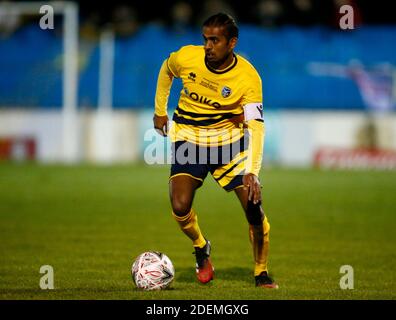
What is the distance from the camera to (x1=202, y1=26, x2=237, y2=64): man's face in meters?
8.04

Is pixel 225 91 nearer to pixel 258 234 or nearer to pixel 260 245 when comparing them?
pixel 258 234

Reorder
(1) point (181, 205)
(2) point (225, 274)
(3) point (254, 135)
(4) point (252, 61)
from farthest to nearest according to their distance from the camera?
(4) point (252, 61) < (2) point (225, 274) < (1) point (181, 205) < (3) point (254, 135)

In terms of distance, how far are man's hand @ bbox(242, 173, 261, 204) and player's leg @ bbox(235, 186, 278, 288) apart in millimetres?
171

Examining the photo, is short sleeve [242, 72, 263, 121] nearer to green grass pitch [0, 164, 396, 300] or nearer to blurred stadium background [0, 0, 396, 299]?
green grass pitch [0, 164, 396, 300]

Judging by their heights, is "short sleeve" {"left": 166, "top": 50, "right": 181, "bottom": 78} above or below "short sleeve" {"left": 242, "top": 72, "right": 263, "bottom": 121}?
above

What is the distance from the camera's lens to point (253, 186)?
8008 mm

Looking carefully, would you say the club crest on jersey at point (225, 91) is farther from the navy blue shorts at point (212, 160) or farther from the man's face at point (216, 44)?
the navy blue shorts at point (212, 160)

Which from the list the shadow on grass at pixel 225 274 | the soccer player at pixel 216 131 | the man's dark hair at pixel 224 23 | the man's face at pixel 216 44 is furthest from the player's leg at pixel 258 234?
the man's dark hair at pixel 224 23

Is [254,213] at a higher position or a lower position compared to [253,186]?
lower

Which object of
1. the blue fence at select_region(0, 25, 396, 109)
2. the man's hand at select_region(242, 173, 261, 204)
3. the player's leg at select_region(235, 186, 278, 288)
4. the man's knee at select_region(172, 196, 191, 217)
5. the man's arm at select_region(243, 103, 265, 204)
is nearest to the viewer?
the man's hand at select_region(242, 173, 261, 204)

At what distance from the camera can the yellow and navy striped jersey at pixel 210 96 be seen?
8359 mm

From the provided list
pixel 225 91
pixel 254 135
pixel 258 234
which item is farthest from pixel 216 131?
pixel 258 234

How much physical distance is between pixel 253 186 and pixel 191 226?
958 millimetres

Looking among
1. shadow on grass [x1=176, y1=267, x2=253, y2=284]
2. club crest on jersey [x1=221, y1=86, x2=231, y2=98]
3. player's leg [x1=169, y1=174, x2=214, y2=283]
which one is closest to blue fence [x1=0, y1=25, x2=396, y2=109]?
shadow on grass [x1=176, y1=267, x2=253, y2=284]
